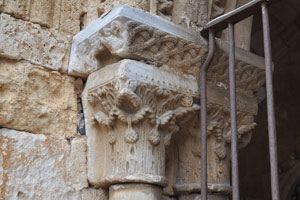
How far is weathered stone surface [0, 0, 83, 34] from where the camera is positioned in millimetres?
2123

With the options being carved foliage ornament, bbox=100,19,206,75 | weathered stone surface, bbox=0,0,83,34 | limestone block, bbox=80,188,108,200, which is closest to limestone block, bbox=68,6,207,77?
carved foliage ornament, bbox=100,19,206,75

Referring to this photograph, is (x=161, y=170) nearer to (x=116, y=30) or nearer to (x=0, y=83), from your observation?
(x=116, y=30)

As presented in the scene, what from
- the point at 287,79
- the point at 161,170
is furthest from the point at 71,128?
the point at 287,79

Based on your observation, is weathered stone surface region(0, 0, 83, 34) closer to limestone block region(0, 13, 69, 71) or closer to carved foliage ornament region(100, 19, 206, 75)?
limestone block region(0, 13, 69, 71)

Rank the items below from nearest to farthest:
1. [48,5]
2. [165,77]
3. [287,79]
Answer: [165,77] < [48,5] < [287,79]

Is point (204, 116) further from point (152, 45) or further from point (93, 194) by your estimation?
point (93, 194)

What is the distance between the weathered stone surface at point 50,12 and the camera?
2123 millimetres

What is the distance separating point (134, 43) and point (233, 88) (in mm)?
515

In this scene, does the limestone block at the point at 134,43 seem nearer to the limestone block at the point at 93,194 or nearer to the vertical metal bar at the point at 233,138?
the vertical metal bar at the point at 233,138

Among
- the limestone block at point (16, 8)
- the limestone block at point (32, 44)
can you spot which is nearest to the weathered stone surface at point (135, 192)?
the limestone block at point (32, 44)

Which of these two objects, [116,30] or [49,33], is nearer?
[116,30]

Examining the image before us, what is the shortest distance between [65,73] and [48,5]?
0.37 metres

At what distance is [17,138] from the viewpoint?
6.40 feet

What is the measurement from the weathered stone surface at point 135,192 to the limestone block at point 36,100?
15.2 inches
